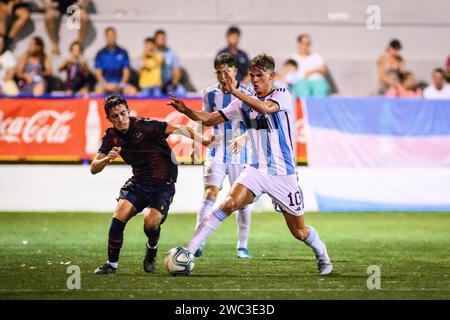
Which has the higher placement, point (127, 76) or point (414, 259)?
point (127, 76)

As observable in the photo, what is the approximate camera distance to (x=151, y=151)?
10805 millimetres

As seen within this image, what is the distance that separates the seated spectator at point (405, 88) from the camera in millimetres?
21391

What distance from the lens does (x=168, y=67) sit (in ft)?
69.1

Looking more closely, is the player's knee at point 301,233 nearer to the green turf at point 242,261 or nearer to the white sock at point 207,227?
the green turf at point 242,261

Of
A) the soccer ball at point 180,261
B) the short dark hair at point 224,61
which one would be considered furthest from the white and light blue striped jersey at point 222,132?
the soccer ball at point 180,261

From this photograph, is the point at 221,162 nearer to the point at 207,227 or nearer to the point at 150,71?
the point at 207,227

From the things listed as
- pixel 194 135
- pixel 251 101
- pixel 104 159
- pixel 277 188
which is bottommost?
pixel 277 188

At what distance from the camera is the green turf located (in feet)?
30.0

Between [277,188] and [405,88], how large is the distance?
1185cm

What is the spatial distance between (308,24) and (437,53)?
310 centimetres

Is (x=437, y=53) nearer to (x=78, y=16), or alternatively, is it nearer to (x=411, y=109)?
(x=411, y=109)

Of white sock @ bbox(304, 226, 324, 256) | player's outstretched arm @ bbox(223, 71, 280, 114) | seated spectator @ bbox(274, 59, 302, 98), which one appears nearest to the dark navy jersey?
player's outstretched arm @ bbox(223, 71, 280, 114)

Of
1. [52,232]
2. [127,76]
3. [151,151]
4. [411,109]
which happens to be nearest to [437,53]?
[411,109]

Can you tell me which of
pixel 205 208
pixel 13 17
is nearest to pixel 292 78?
pixel 13 17
